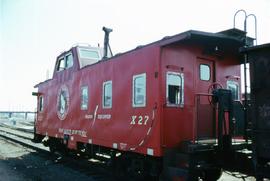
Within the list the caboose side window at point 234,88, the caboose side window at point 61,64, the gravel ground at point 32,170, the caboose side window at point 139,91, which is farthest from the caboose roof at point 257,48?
the caboose side window at point 61,64

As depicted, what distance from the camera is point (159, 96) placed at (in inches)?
275

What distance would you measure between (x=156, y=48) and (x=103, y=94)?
2892mm

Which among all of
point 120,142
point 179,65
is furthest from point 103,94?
point 179,65

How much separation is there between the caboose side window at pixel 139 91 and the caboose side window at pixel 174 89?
64cm

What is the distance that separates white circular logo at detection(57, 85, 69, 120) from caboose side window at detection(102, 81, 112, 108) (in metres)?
3.08

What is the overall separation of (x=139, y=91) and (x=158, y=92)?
2.77ft

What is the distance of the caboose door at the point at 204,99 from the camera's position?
779cm

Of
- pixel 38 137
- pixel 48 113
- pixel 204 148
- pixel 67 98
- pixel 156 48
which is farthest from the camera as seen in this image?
pixel 38 137

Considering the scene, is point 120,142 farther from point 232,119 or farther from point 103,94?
point 232,119

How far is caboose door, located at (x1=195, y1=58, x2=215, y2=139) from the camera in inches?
307

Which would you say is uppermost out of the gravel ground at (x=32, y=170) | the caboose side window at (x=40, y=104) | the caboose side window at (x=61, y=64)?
the caboose side window at (x=61, y=64)

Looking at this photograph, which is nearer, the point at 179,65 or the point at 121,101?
the point at 179,65

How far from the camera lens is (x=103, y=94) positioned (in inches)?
370

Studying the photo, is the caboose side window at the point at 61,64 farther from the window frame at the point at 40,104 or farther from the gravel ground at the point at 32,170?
the gravel ground at the point at 32,170
